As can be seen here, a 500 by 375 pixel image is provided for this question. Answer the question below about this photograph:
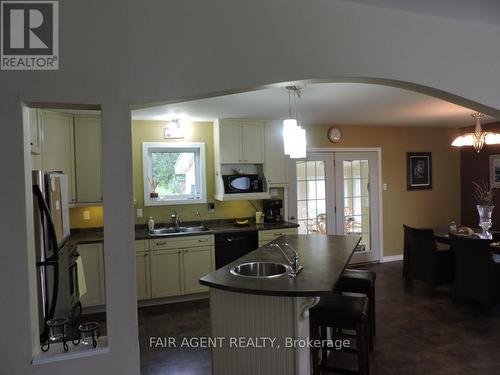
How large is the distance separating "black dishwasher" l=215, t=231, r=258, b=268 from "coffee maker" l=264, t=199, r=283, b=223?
584 mm

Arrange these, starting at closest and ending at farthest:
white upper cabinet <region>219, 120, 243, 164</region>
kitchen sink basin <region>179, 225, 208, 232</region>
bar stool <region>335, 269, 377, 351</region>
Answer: bar stool <region>335, 269, 377, 351</region> < kitchen sink basin <region>179, 225, 208, 232</region> < white upper cabinet <region>219, 120, 243, 164</region>

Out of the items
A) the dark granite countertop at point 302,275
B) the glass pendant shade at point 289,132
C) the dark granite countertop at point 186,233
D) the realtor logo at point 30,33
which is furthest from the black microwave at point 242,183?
the realtor logo at point 30,33

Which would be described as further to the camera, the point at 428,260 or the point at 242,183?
the point at 242,183

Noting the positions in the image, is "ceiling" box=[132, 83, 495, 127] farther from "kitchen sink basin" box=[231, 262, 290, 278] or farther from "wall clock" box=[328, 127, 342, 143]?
"kitchen sink basin" box=[231, 262, 290, 278]

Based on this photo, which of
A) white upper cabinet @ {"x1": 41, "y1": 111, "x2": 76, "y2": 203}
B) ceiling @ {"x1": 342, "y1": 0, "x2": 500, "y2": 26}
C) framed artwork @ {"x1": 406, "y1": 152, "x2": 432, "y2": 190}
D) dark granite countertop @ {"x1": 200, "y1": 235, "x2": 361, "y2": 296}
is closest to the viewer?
ceiling @ {"x1": 342, "y1": 0, "x2": 500, "y2": 26}

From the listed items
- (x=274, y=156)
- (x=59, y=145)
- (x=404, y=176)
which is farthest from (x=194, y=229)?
(x=404, y=176)

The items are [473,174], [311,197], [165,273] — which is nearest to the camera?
[165,273]

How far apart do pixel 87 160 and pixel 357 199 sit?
435 cm

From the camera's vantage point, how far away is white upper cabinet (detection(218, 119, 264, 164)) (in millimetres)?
5211

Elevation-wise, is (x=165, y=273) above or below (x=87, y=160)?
below

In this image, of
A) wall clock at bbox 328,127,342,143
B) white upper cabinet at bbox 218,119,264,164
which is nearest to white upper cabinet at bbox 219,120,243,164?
white upper cabinet at bbox 218,119,264,164

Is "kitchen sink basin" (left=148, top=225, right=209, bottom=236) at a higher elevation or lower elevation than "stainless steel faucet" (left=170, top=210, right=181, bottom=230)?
lower

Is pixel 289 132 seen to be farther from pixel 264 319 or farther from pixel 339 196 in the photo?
pixel 339 196

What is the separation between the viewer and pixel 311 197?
6152 millimetres
